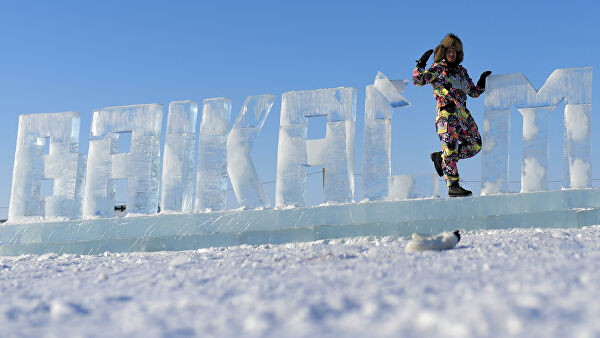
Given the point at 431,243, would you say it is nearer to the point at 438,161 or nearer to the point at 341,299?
the point at 341,299

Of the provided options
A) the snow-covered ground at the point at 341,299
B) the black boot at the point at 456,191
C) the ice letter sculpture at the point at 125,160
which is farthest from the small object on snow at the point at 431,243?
the ice letter sculpture at the point at 125,160

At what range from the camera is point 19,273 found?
3135 mm

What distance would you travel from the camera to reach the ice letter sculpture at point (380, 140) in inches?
184

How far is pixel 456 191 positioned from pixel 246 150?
2.14m

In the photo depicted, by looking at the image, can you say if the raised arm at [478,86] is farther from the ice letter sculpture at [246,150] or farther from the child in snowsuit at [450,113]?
the ice letter sculpture at [246,150]

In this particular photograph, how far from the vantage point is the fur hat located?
464cm

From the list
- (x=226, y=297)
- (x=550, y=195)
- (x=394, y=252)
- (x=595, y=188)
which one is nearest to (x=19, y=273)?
(x=226, y=297)

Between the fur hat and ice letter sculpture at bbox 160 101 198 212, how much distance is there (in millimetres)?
2598

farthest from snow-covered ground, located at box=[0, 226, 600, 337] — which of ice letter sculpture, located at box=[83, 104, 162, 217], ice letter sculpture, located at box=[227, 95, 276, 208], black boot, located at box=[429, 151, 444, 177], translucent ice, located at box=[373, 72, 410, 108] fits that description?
ice letter sculpture, located at box=[83, 104, 162, 217]

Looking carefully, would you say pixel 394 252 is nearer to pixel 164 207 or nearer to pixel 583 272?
pixel 583 272

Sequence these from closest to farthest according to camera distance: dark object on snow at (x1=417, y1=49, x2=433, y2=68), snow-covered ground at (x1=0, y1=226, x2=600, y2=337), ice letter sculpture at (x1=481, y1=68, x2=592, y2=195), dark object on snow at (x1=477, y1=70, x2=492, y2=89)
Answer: snow-covered ground at (x1=0, y1=226, x2=600, y2=337) < ice letter sculpture at (x1=481, y1=68, x2=592, y2=195) < dark object on snow at (x1=417, y1=49, x2=433, y2=68) < dark object on snow at (x1=477, y1=70, x2=492, y2=89)

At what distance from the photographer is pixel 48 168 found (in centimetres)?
574

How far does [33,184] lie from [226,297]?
5.05 meters

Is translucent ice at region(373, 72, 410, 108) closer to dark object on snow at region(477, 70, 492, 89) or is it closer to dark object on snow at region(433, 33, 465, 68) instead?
dark object on snow at region(433, 33, 465, 68)
